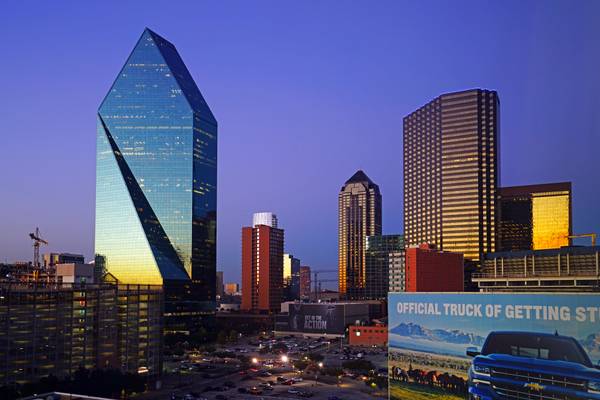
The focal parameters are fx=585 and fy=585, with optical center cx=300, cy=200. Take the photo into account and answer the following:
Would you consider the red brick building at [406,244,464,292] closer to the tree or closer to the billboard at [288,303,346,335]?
the billboard at [288,303,346,335]

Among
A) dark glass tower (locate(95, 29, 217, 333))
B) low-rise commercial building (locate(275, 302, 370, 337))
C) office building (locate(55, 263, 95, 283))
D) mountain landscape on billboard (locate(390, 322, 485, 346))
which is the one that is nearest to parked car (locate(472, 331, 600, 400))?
mountain landscape on billboard (locate(390, 322, 485, 346))

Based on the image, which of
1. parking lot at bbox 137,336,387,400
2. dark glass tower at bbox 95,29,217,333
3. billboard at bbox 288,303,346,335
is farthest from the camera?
dark glass tower at bbox 95,29,217,333

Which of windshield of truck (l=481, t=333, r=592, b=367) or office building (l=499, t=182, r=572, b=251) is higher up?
office building (l=499, t=182, r=572, b=251)

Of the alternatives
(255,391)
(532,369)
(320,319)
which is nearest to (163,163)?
(320,319)

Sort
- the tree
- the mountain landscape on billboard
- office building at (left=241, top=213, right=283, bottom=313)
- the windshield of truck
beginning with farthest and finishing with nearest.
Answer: office building at (left=241, top=213, right=283, bottom=313), the tree, the mountain landscape on billboard, the windshield of truck

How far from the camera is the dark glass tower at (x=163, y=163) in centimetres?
12812

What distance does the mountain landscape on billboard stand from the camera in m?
34.0

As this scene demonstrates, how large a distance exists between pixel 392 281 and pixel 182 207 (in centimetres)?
5009

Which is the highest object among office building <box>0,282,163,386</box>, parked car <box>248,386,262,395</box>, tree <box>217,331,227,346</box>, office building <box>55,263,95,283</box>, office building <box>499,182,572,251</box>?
office building <box>499,182,572,251</box>

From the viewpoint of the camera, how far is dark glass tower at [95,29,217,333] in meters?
128

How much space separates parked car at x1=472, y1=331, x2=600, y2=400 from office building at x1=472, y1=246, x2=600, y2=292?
18312 mm

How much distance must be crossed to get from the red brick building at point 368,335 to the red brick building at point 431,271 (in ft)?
103

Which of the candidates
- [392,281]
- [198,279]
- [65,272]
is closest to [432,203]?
[392,281]

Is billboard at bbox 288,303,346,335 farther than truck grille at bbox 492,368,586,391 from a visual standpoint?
Yes
